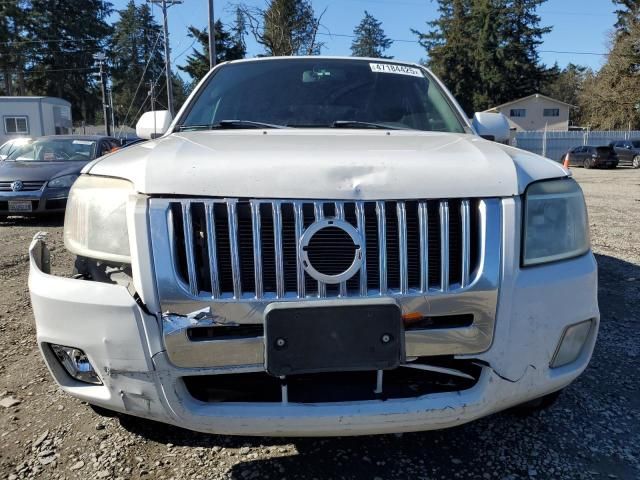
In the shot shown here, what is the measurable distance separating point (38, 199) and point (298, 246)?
8137 mm

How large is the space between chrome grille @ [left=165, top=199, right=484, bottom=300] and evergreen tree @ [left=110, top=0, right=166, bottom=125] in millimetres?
72048

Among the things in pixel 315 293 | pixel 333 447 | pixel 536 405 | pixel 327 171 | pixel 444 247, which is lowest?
pixel 333 447

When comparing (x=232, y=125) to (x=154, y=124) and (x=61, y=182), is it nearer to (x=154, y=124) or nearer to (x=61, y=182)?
(x=154, y=124)

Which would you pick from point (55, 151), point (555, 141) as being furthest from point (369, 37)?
point (55, 151)

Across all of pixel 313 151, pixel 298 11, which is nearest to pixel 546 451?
pixel 313 151

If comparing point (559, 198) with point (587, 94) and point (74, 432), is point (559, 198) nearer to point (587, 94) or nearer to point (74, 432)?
point (74, 432)

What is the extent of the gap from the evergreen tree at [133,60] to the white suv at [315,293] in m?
71.9

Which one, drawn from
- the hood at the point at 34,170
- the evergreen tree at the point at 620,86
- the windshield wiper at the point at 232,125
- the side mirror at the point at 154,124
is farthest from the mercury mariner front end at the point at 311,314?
the evergreen tree at the point at 620,86

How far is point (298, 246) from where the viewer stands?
1.74 m

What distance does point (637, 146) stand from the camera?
101 ft

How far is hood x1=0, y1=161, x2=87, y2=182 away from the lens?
862 cm

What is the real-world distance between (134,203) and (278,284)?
562mm

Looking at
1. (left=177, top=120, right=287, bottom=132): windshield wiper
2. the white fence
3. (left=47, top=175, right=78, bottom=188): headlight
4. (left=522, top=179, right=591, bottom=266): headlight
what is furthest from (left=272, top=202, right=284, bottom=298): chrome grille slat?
the white fence

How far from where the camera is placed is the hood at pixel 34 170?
28.3 ft
